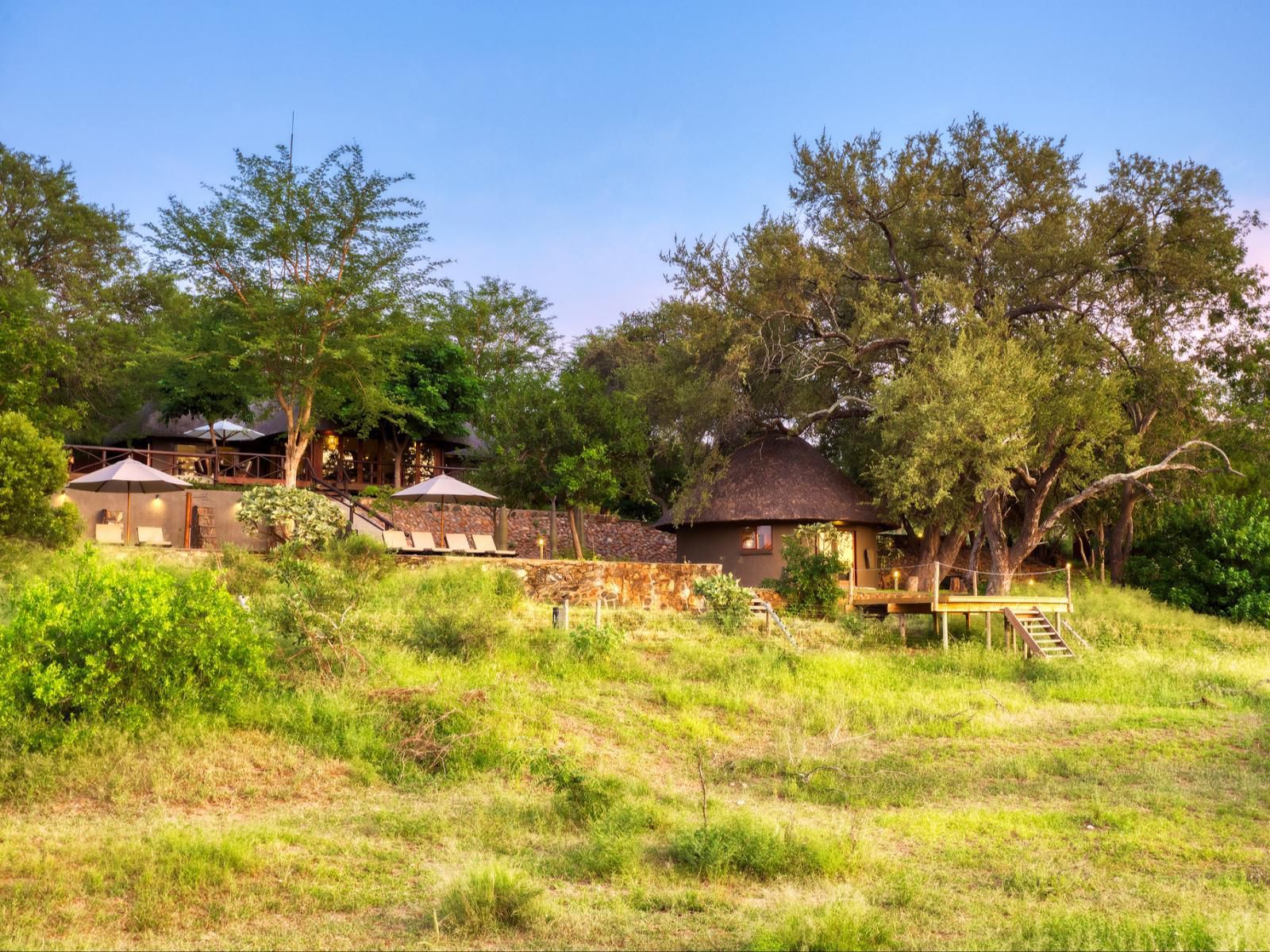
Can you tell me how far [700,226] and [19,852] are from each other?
72.5 feet

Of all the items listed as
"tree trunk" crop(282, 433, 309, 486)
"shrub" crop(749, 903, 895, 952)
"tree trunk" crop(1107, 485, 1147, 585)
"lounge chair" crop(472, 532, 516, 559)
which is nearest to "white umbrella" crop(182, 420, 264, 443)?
"tree trunk" crop(282, 433, 309, 486)

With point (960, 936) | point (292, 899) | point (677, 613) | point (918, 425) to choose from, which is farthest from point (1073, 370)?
point (292, 899)

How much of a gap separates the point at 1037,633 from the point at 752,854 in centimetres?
1448

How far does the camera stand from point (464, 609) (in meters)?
16.2

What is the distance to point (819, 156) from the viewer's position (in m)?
26.0

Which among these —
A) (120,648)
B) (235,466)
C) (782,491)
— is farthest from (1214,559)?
(235,466)

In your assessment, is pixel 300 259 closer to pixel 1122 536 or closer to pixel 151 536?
pixel 151 536

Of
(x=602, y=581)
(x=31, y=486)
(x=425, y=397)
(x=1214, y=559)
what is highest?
(x=425, y=397)

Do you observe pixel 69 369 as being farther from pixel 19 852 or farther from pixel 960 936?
pixel 960 936

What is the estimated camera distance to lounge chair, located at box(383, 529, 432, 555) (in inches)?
849

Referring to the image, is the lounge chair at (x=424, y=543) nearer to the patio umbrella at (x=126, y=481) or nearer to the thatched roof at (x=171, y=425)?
the patio umbrella at (x=126, y=481)

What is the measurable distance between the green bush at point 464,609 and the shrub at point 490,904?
7941mm

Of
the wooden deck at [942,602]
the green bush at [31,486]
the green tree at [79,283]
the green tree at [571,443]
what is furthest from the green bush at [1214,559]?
the green tree at [79,283]

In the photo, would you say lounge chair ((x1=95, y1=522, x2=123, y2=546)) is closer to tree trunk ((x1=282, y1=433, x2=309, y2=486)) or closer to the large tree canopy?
tree trunk ((x1=282, y1=433, x2=309, y2=486))
